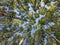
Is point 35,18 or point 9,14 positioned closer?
point 35,18

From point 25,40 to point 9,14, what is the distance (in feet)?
1.98

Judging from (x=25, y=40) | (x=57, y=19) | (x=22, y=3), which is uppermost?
(x=22, y=3)

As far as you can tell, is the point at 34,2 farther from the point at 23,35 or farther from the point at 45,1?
the point at 23,35

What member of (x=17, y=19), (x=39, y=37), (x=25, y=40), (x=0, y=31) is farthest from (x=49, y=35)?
(x=0, y=31)

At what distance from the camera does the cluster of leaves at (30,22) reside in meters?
3.13

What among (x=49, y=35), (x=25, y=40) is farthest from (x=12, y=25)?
(x=49, y=35)

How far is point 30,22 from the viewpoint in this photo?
3248 mm

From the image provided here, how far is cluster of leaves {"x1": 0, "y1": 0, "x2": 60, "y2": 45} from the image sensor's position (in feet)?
10.3

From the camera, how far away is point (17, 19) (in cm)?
333

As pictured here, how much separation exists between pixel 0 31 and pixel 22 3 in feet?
2.12

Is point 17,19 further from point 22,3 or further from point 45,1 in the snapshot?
point 45,1

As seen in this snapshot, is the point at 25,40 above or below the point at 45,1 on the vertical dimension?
below

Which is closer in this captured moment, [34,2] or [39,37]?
[39,37]

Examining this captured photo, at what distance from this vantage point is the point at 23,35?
3211mm
